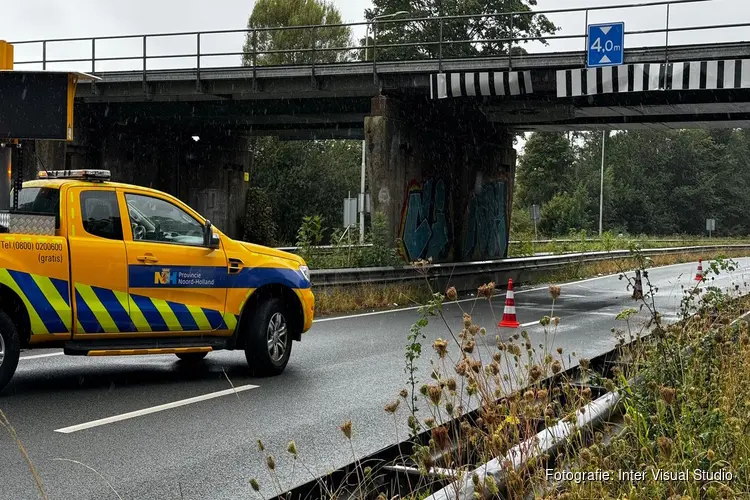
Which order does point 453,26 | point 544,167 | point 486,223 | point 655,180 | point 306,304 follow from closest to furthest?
point 306,304
point 486,223
point 453,26
point 544,167
point 655,180

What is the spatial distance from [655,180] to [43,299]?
295ft

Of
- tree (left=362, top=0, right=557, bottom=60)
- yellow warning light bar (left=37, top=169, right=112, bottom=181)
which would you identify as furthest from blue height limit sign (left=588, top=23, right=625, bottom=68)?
tree (left=362, top=0, right=557, bottom=60)

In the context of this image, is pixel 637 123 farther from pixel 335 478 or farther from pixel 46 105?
pixel 335 478

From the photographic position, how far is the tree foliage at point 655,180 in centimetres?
8681

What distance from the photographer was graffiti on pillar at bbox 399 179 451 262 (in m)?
23.1

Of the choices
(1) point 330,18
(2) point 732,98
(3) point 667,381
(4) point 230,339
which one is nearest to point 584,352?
(4) point 230,339

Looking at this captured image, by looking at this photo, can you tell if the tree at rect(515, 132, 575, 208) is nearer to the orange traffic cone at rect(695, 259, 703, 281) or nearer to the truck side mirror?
the orange traffic cone at rect(695, 259, 703, 281)

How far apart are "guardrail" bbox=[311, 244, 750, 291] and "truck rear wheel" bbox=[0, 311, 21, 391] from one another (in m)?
6.29

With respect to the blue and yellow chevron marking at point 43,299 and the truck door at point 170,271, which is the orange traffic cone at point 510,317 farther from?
the blue and yellow chevron marking at point 43,299

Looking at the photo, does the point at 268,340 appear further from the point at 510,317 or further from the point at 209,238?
the point at 510,317

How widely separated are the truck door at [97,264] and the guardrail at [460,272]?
5.23 meters

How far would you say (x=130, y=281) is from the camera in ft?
27.9

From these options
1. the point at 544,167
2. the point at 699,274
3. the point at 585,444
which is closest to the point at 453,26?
the point at 544,167

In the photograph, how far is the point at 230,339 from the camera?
30.2ft
